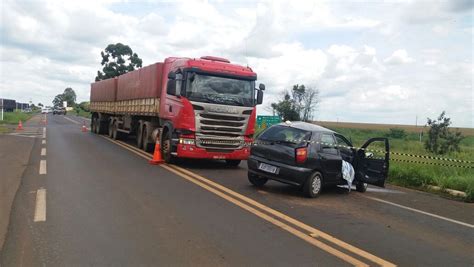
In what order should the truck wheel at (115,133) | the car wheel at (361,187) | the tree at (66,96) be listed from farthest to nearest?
the tree at (66,96) → the truck wheel at (115,133) → the car wheel at (361,187)

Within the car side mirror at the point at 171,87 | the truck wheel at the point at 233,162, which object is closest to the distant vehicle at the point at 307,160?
the truck wheel at the point at 233,162

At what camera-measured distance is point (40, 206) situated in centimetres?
730

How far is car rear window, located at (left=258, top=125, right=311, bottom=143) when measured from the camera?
9594 millimetres

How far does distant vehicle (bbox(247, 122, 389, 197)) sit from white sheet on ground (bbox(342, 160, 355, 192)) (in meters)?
0.10

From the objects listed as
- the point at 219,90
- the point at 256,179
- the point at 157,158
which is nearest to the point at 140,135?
the point at 157,158

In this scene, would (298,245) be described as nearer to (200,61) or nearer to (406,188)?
(406,188)

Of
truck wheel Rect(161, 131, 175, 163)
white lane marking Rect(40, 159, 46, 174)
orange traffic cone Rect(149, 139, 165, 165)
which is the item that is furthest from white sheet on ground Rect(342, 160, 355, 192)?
white lane marking Rect(40, 159, 46, 174)

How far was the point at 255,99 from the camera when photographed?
45.4 ft

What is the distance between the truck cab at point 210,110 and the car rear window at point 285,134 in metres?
3.14

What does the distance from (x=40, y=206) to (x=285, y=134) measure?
16.3 ft

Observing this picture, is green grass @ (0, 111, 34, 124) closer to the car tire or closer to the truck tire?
the truck tire

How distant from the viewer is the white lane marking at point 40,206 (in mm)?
6540

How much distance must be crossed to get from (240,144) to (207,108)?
1.49 meters

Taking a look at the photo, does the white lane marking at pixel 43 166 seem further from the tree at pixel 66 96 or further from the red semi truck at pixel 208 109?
the tree at pixel 66 96
